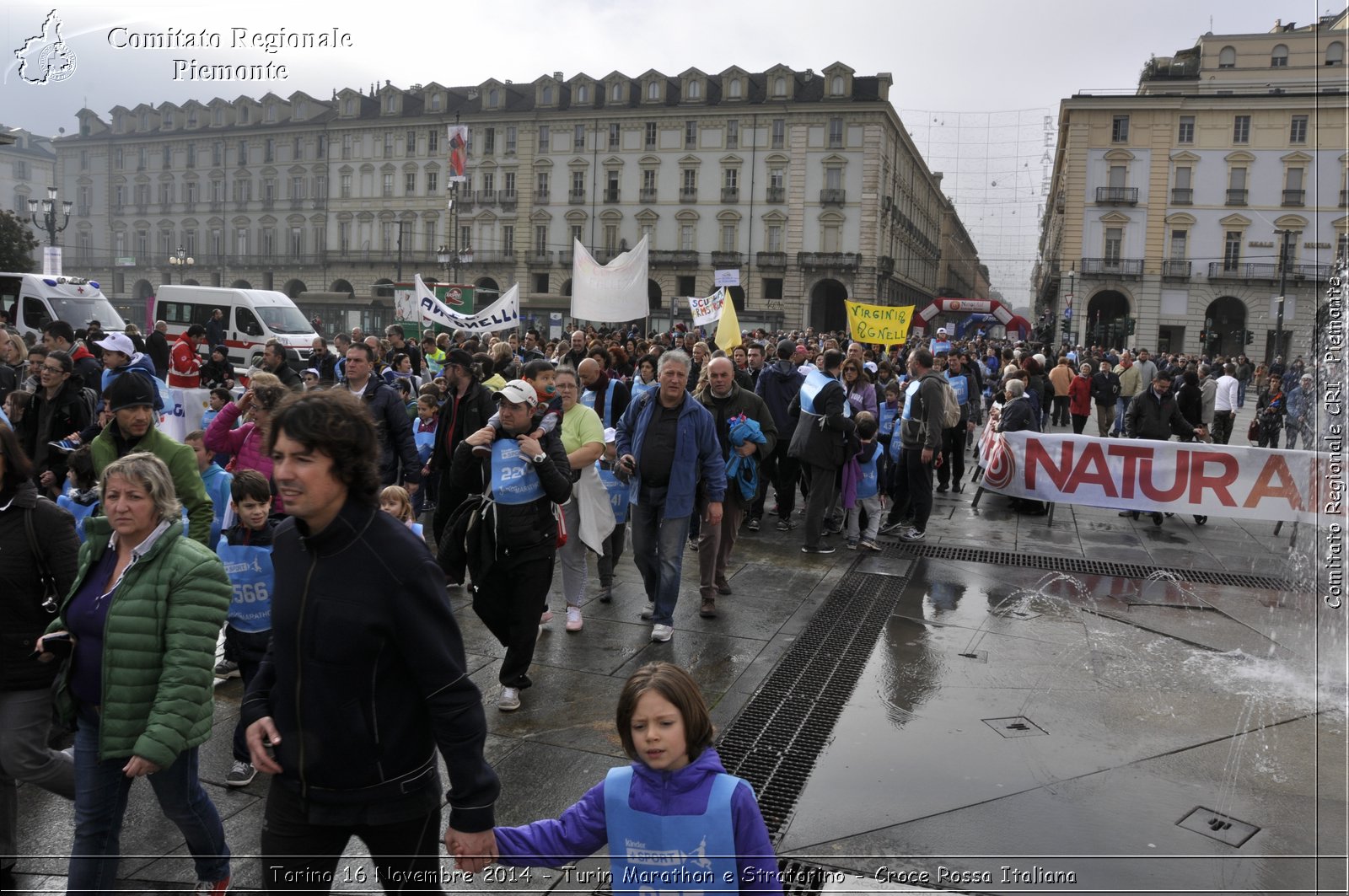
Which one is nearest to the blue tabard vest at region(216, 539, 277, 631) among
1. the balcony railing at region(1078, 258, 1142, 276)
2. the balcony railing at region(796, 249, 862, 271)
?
the balcony railing at region(796, 249, 862, 271)

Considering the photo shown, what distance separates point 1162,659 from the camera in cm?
622

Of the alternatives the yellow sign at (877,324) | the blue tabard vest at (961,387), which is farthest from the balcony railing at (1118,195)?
Result: the blue tabard vest at (961,387)

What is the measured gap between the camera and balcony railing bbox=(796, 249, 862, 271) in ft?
203

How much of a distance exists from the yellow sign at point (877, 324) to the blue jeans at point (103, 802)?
16.5 metres

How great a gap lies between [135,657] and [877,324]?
16926 mm

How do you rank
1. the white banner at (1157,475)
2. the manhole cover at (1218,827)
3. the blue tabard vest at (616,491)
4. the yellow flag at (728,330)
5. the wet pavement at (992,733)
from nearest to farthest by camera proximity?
the wet pavement at (992,733) → the manhole cover at (1218,827) → the blue tabard vest at (616,491) → the white banner at (1157,475) → the yellow flag at (728,330)

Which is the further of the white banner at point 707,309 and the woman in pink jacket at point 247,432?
the white banner at point 707,309

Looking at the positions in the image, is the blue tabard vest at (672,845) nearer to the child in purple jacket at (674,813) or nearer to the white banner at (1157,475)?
the child in purple jacket at (674,813)

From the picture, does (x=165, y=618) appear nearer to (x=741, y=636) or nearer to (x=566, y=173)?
(x=741, y=636)

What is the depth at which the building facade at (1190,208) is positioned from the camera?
52781mm

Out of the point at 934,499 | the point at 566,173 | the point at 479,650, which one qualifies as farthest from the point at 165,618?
the point at 566,173

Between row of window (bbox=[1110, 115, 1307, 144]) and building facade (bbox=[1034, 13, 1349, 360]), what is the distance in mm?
66

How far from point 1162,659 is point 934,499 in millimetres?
5902

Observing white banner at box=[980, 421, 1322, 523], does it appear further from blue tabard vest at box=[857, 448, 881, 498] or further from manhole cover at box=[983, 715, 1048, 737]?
manhole cover at box=[983, 715, 1048, 737]
